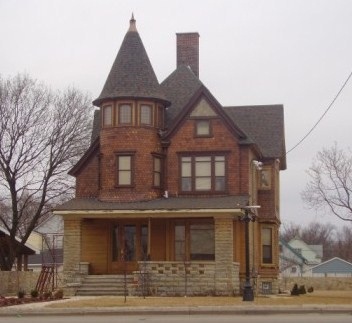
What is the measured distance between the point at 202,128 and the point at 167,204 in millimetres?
4601

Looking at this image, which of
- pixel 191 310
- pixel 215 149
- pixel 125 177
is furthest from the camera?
pixel 125 177

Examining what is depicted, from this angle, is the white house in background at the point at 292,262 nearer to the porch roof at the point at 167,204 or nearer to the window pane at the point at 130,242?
the window pane at the point at 130,242

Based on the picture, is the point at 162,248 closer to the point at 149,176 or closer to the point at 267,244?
the point at 149,176

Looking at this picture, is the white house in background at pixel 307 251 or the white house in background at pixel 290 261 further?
the white house in background at pixel 307 251

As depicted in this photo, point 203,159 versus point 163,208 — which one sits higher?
point 203,159

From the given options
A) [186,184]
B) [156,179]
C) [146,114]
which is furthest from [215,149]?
[146,114]

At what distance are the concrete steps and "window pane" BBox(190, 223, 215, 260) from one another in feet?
11.3

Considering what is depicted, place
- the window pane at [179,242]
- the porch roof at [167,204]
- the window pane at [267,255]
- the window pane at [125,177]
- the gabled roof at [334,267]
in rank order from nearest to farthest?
the porch roof at [167,204] < the window pane at [179,242] < the window pane at [125,177] < the window pane at [267,255] < the gabled roof at [334,267]

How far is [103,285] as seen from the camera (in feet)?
119

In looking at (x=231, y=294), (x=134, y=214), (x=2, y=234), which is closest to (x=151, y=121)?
(x=134, y=214)

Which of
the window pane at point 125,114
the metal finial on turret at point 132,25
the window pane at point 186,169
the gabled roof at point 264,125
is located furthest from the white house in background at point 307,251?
the window pane at point 125,114

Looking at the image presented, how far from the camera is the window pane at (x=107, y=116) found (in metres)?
38.9

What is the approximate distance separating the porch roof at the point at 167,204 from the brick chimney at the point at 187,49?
10.1 meters

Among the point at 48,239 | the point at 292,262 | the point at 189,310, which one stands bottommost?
the point at 189,310
